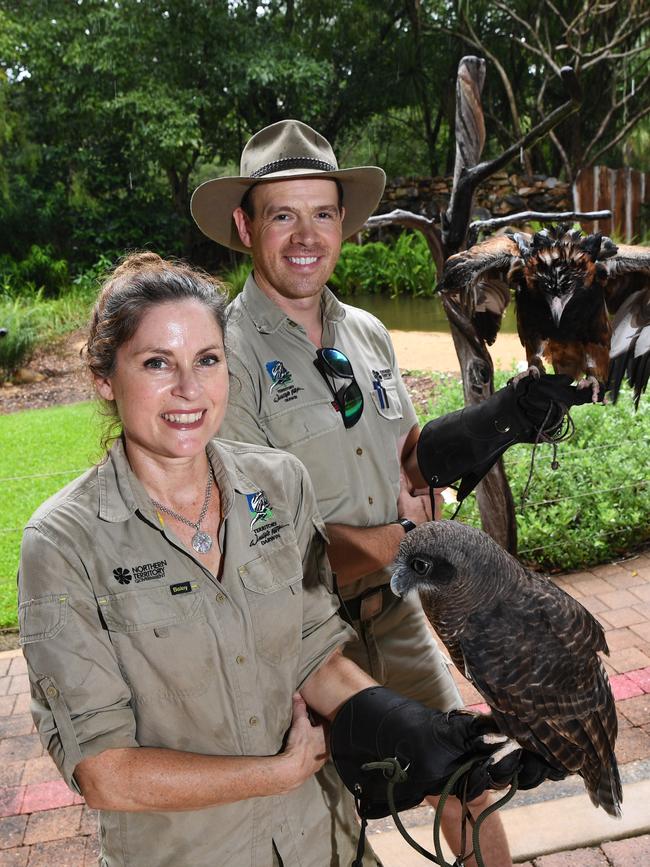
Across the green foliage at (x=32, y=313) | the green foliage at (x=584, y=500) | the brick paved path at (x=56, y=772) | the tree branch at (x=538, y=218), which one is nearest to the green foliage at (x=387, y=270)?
the green foliage at (x=32, y=313)

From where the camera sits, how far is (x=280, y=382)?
249cm

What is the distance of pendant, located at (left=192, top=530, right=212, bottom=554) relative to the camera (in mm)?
1738

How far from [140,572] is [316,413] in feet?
3.28

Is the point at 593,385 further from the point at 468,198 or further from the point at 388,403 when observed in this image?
the point at 468,198

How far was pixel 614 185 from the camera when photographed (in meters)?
18.1

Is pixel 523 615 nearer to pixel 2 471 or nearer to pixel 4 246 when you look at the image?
pixel 2 471

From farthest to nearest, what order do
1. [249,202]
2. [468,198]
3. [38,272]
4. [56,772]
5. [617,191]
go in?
[617,191] < [38,272] < [468,198] < [56,772] < [249,202]

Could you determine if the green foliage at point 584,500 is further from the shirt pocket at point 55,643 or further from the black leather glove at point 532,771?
the shirt pocket at point 55,643

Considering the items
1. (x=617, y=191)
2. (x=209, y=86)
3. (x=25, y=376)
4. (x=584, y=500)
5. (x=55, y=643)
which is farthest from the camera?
(x=617, y=191)

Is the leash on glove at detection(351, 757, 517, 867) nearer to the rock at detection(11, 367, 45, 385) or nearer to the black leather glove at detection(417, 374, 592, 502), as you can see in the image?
the black leather glove at detection(417, 374, 592, 502)

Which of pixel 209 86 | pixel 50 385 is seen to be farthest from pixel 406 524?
pixel 209 86

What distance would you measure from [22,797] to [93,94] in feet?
53.2

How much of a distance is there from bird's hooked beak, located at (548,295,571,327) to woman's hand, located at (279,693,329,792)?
1.77 metres

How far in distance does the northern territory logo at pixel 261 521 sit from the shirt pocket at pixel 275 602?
0.13ft
